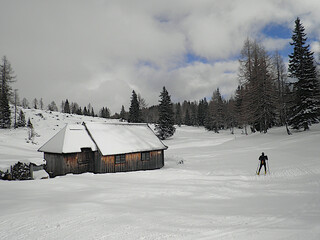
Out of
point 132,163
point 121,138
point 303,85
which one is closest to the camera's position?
point 132,163

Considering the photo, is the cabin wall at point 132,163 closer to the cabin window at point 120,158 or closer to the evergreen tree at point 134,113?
the cabin window at point 120,158

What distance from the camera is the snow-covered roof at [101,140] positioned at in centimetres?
1788

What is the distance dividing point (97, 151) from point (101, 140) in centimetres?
138

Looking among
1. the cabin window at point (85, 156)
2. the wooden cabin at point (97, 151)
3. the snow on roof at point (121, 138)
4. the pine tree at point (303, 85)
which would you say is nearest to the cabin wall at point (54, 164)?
the wooden cabin at point (97, 151)

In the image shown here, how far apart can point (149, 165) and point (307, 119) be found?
2641 cm

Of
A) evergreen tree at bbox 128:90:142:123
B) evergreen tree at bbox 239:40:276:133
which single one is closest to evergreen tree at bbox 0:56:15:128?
evergreen tree at bbox 128:90:142:123

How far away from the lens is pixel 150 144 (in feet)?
70.5

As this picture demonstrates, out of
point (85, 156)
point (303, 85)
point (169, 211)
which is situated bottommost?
point (169, 211)

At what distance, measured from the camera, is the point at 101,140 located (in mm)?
18969

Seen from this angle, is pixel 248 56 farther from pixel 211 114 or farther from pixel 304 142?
pixel 211 114

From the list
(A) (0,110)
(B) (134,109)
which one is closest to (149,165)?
(B) (134,109)

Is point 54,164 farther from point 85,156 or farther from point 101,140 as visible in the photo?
point 101,140

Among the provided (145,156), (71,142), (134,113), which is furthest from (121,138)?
(134,113)

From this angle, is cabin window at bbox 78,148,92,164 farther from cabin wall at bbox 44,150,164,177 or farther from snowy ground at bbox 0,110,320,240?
snowy ground at bbox 0,110,320,240
